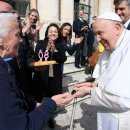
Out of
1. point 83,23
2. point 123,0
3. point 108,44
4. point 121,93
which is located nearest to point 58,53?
point 123,0

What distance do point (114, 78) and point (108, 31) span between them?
0.43 meters

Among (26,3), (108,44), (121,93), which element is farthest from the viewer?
(26,3)

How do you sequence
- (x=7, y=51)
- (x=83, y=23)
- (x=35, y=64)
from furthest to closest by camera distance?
1. (x=83, y=23)
2. (x=35, y=64)
3. (x=7, y=51)

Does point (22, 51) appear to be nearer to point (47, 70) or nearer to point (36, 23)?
point (47, 70)

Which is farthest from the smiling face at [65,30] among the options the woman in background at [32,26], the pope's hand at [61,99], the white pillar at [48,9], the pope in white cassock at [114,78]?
the white pillar at [48,9]

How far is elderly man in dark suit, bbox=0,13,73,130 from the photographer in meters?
1.75

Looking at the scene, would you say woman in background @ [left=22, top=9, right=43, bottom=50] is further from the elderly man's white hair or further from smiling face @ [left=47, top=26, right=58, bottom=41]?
the elderly man's white hair

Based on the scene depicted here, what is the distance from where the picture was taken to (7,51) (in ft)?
6.57

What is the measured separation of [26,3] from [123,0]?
694 centimetres

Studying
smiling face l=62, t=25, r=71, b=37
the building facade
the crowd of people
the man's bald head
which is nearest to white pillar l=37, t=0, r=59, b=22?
the building facade

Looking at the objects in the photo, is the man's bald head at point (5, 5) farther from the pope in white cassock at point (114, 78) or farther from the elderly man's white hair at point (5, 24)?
the pope in white cassock at point (114, 78)

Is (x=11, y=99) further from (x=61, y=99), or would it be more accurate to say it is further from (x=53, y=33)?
(x=53, y=33)

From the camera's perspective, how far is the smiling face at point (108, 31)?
260 cm

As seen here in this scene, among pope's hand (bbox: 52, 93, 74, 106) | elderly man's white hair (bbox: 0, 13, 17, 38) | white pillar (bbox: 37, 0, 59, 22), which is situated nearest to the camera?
elderly man's white hair (bbox: 0, 13, 17, 38)
